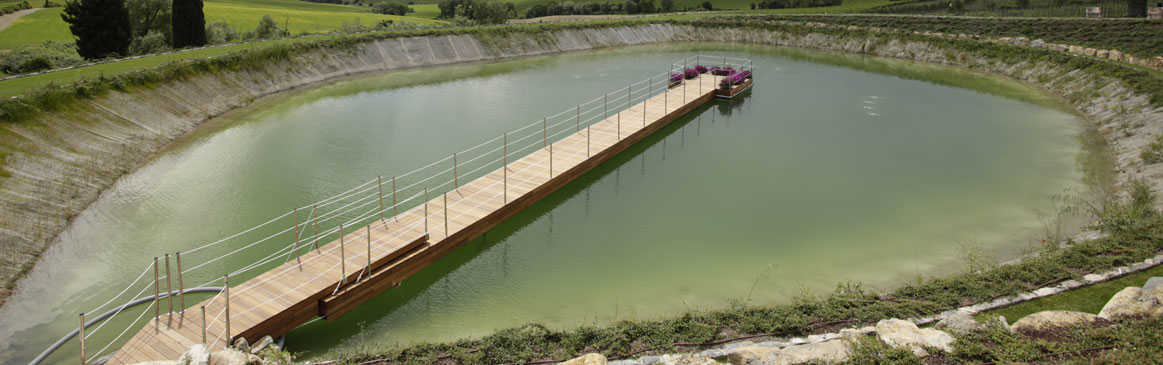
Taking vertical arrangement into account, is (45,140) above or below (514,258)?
above

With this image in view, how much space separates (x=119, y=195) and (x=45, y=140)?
3.24m

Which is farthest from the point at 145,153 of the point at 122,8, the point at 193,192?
the point at 122,8

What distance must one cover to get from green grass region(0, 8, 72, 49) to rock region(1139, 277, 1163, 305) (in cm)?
6071

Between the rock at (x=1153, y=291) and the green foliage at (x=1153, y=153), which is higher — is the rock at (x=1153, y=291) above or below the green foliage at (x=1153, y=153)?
below

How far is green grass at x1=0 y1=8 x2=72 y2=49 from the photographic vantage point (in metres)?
46.8

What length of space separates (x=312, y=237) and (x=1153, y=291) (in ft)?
55.3

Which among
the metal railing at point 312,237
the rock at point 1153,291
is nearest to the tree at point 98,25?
the metal railing at point 312,237

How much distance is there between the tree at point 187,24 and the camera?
3947cm

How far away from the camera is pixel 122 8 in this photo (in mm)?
36719

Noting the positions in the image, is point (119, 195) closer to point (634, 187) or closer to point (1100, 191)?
point (634, 187)

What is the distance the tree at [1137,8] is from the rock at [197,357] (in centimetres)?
5520

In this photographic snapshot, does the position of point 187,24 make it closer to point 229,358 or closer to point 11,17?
point 11,17

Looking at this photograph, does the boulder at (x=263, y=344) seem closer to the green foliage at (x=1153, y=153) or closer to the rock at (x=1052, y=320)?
the rock at (x=1052, y=320)

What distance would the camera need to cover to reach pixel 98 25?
35.9 meters
